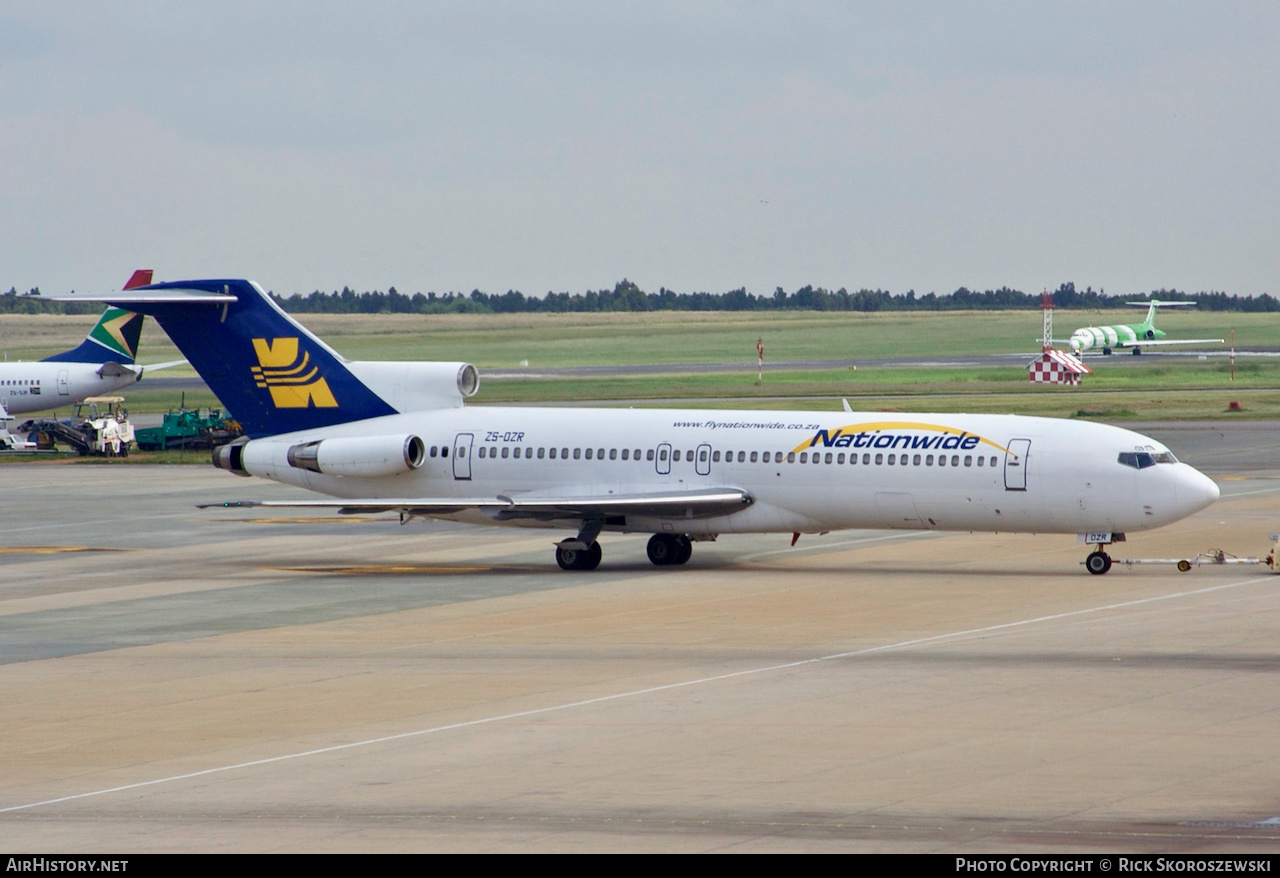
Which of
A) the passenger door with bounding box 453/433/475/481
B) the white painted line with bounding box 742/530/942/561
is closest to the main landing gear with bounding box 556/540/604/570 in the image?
the passenger door with bounding box 453/433/475/481

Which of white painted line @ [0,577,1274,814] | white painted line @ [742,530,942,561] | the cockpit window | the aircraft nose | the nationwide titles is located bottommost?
white painted line @ [0,577,1274,814]

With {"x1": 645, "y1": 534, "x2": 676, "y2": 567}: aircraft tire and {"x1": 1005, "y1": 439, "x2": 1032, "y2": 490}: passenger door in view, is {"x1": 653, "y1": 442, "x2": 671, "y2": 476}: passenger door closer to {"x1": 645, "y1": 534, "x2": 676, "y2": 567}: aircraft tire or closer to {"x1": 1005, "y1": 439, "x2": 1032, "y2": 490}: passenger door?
{"x1": 645, "y1": 534, "x2": 676, "y2": 567}: aircraft tire

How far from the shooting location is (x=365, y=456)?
38406 mm

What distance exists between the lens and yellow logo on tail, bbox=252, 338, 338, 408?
39.8 m

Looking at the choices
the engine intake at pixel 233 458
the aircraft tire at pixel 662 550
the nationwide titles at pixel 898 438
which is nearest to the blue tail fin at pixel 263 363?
the engine intake at pixel 233 458

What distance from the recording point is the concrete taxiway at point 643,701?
15711 millimetres

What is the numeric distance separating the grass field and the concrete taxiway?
46309 millimetres

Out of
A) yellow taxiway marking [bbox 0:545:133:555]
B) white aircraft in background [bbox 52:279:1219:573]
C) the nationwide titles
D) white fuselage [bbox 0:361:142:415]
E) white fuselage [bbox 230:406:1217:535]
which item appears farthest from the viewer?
white fuselage [bbox 0:361:142:415]

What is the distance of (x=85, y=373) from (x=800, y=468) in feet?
176

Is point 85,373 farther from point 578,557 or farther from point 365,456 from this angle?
point 578,557

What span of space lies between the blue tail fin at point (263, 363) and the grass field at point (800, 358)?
43.9 meters

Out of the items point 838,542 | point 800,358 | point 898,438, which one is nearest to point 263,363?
point 838,542

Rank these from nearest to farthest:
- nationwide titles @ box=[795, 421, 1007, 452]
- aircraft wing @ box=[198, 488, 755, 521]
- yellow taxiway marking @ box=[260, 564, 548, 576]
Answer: nationwide titles @ box=[795, 421, 1007, 452], aircraft wing @ box=[198, 488, 755, 521], yellow taxiway marking @ box=[260, 564, 548, 576]
